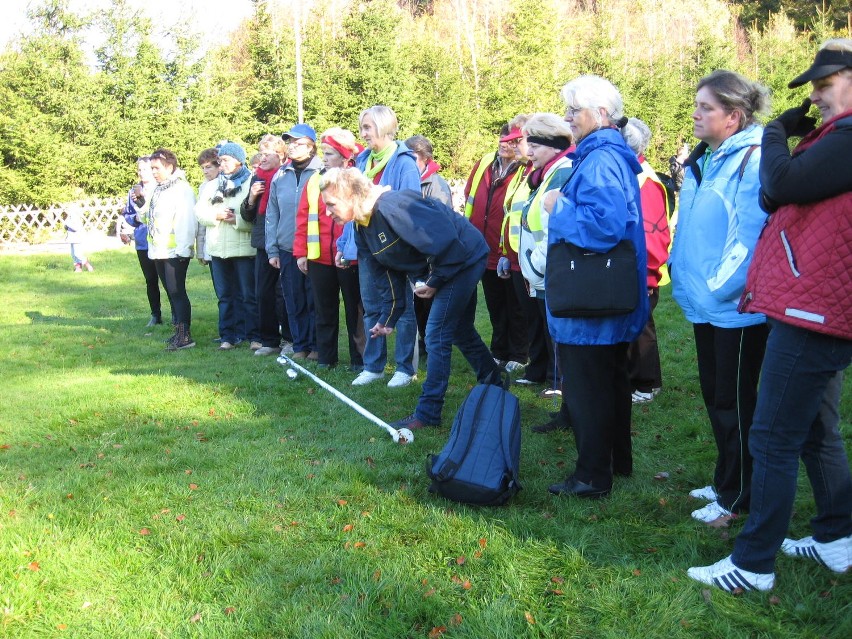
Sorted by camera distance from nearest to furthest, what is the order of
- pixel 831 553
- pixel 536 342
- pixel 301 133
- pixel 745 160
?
→ pixel 831 553 < pixel 745 160 < pixel 536 342 < pixel 301 133

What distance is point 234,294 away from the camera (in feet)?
30.7

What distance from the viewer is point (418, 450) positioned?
16.6ft

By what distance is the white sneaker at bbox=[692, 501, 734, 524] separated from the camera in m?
3.85

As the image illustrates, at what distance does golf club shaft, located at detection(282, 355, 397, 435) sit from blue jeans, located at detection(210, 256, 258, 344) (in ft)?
4.64

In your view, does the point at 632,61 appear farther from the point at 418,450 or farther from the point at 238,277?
the point at 418,450

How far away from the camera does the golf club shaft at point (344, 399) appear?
546 centimetres

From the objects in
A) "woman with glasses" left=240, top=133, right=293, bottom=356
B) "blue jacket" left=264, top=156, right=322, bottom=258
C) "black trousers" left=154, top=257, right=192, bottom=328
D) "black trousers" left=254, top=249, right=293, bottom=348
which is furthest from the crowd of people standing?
"black trousers" left=154, top=257, right=192, bottom=328

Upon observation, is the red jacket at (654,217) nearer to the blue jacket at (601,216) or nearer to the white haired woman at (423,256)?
the white haired woman at (423,256)

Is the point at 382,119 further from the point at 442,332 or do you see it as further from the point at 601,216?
the point at 601,216

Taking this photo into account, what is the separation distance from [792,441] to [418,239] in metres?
2.94

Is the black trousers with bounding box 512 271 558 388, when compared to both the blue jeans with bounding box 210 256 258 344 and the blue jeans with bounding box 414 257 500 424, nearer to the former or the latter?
the blue jeans with bounding box 414 257 500 424

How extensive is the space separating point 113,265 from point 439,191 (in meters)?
12.5

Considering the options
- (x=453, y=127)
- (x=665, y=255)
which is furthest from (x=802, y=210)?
(x=453, y=127)

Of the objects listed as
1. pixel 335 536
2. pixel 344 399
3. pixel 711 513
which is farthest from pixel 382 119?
pixel 711 513
